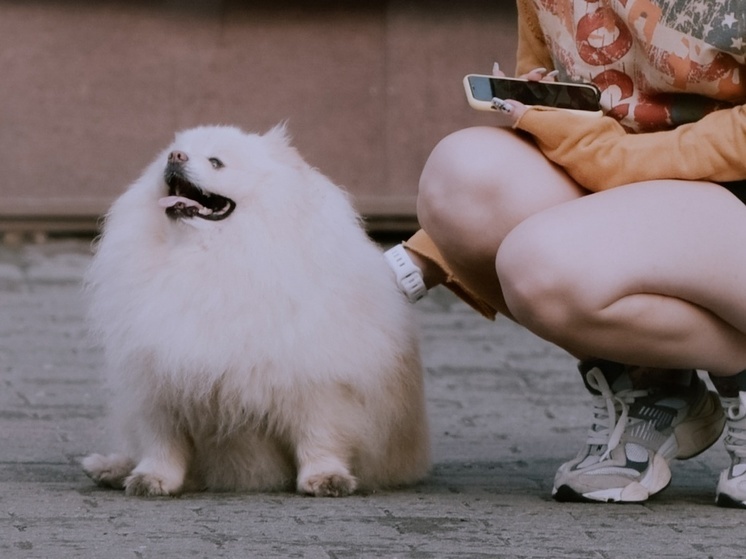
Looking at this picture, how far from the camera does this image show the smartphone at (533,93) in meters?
2.87

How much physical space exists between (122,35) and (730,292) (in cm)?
473

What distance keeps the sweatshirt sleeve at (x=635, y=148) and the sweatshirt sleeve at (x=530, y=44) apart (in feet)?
1.07

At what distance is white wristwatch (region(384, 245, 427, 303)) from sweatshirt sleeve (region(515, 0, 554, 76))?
18.5 inches

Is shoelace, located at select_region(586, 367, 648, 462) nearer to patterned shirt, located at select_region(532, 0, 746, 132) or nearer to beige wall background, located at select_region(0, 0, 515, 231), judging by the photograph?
patterned shirt, located at select_region(532, 0, 746, 132)

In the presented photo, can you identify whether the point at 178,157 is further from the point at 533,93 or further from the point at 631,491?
the point at 631,491

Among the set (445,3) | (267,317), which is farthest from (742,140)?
(445,3)

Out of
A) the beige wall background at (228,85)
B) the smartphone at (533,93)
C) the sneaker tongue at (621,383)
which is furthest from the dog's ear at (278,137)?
the beige wall background at (228,85)

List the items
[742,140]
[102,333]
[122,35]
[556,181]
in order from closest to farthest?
1. [742,140]
2. [556,181]
3. [102,333]
4. [122,35]

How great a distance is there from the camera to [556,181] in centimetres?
292

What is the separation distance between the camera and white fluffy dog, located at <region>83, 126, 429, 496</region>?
9.82ft

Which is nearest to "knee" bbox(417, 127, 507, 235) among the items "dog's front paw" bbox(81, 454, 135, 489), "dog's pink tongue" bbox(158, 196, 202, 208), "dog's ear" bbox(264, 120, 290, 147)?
"dog's ear" bbox(264, 120, 290, 147)

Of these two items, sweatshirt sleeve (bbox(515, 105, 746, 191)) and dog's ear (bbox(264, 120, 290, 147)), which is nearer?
sweatshirt sleeve (bbox(515, 105, 746, 191))

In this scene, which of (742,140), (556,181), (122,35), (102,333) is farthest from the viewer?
(122,35)

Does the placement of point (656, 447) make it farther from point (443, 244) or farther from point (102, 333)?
point (102, 333)
